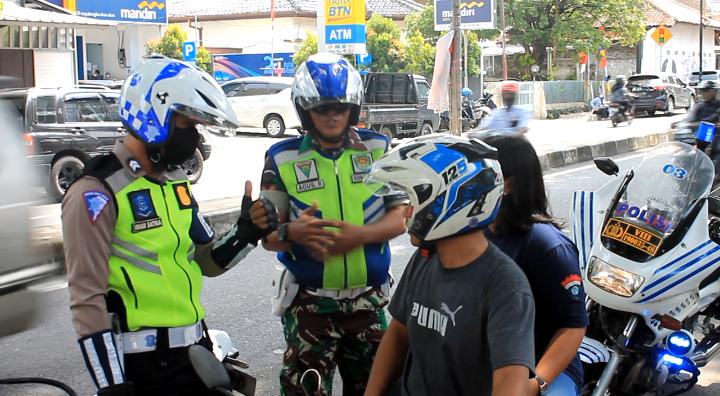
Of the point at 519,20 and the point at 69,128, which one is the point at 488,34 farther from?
the point at 69,128

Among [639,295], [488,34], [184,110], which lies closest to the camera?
[184,110]

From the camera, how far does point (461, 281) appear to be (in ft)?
6.61

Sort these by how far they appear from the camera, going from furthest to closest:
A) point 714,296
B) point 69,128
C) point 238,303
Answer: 1. point 69,128
2. point 238,303
3. point 714,296

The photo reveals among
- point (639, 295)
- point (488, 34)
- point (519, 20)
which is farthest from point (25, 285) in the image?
point (488, 34)

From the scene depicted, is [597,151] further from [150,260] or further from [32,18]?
[150,260]

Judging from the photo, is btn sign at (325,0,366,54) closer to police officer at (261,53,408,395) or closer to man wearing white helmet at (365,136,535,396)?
police officer at (261,53,408,395)

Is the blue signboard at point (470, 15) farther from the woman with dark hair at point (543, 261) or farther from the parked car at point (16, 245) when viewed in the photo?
the woman with dark hair at point (543, 261)

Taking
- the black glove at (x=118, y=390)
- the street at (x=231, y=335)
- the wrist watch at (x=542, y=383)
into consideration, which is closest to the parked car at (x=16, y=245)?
the street at (x=231, y=335)

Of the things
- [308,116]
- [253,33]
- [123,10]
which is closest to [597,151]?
[123,10]

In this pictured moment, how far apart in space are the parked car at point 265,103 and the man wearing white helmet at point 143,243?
1871 cm

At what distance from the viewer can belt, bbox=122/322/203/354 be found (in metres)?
2.25

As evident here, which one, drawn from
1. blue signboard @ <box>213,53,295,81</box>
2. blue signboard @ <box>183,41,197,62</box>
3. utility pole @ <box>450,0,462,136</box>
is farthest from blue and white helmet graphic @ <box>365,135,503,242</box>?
blue signboard @ <box>213,53,295,81</box>

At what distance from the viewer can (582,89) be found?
112 feet

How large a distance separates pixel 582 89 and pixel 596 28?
247 centimetres
